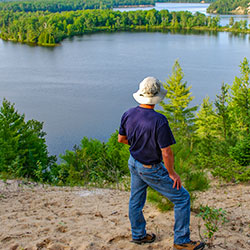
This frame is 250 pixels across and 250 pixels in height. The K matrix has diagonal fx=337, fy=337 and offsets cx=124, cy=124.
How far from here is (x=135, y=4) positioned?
18588 cm

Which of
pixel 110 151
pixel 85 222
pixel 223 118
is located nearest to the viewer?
pixel 85 222

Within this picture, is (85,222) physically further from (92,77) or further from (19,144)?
(92,77)

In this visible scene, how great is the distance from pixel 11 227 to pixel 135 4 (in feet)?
636

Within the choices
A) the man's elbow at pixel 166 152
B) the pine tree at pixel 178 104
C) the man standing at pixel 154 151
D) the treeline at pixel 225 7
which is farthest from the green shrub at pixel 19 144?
the treeline at pixel 225 7

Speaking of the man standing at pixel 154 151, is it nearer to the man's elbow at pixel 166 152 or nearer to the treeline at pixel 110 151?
the man's elbow at pixel 166 152

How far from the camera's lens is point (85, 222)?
4.56 m

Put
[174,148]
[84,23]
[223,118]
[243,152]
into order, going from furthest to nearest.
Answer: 1. [84,23]
2. [223,118]
3. [243,152]
4. [174,148]

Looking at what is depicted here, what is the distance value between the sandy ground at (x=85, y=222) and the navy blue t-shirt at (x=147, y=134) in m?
1.09

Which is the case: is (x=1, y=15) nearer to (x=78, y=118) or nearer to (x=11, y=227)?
(x=78, y=118)

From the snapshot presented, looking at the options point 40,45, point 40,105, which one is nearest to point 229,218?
point 40,105

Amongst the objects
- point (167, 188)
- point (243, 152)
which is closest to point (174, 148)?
point (167, 188)

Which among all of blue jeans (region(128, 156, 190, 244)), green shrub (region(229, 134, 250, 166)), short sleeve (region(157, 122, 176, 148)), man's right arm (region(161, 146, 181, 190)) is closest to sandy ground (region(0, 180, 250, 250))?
blue jeans (region(128, 156, 190, 244))

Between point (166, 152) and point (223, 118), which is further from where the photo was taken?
point (223, 118)

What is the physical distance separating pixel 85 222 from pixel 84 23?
356ft
